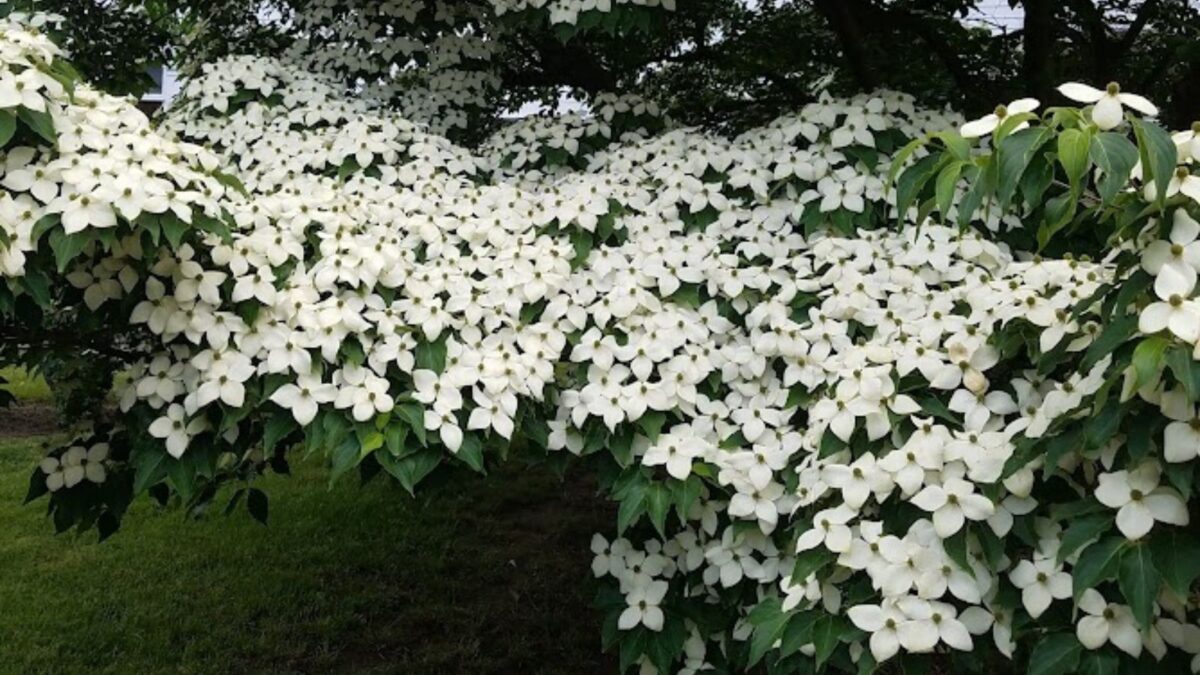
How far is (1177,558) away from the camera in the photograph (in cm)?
134

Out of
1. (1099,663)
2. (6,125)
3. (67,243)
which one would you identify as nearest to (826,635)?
(1099,663)

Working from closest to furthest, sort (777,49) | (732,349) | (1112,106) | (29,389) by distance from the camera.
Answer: (1112,106) → (732,349) → (777,49) → (29,389)

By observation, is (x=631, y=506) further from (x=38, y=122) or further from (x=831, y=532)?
(x=38, y=122)

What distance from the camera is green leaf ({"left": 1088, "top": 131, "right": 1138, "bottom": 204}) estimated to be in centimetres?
123

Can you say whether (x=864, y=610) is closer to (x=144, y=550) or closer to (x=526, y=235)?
(x=526, y=235)

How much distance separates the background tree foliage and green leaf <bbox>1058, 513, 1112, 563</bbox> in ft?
6.88

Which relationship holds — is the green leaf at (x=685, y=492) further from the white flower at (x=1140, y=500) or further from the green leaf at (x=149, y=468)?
the green leaf at (x=149, y=468)

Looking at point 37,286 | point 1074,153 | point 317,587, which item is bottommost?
point 317,587

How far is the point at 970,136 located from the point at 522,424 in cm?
112

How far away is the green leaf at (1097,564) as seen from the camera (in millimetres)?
1354

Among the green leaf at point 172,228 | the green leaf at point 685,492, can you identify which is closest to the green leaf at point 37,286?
the green leaf at point 172,228

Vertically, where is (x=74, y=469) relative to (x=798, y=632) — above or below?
above

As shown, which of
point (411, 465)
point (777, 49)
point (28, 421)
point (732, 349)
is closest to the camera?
point (411, 465)

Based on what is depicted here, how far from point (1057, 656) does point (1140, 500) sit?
250 millimetres
